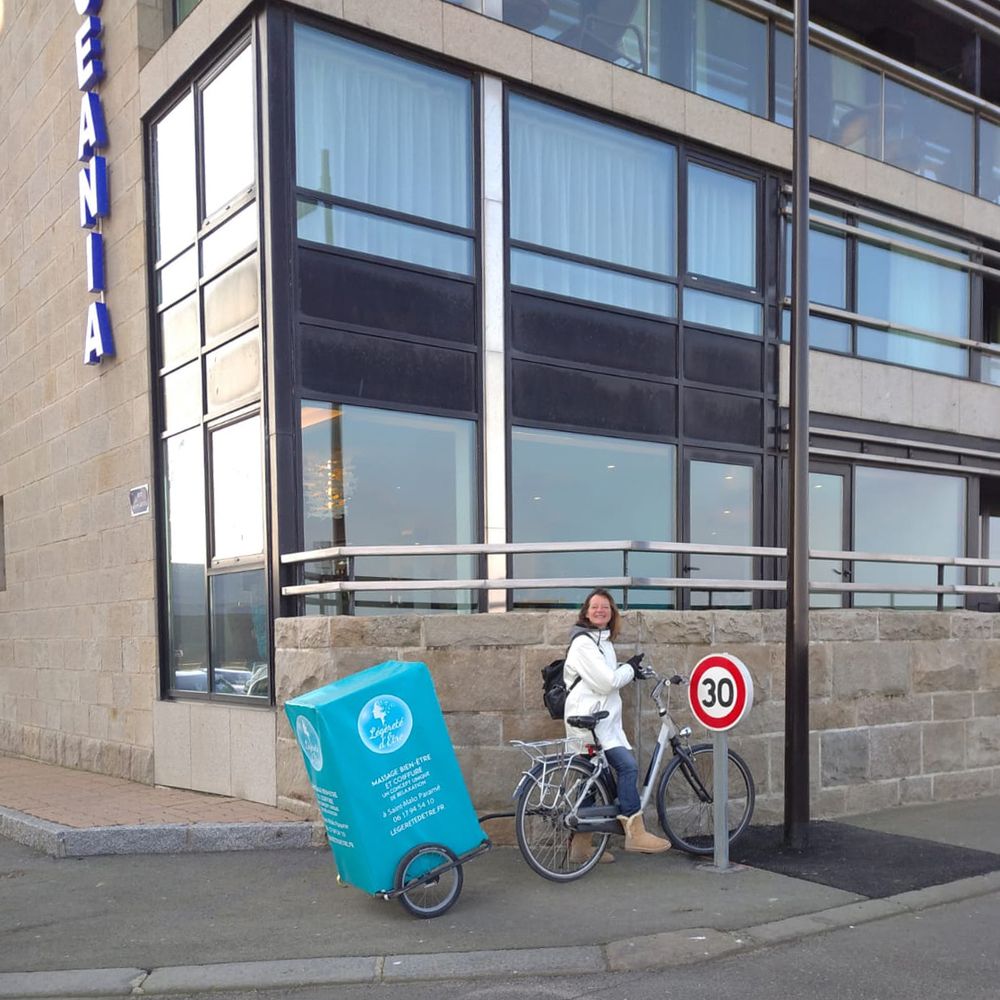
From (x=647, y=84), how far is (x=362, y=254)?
12.0 ft

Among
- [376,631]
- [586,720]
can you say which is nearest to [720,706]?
[586,720]

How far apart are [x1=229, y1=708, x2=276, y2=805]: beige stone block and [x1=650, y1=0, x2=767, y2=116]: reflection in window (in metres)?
7.32

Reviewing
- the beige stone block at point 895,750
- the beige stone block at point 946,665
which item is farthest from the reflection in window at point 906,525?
the beige stone block at point 895,750

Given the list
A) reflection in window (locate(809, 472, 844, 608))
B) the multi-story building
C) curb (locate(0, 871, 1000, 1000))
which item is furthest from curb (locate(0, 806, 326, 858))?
reflection in window (locate(809, 472, 844, 608))

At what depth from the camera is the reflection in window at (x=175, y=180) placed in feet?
32.1

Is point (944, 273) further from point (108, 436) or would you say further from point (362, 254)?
point (108, 436)

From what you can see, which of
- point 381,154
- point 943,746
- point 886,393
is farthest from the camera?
point 886,393

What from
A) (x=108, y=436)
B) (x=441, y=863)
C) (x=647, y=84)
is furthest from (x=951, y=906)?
(x=108, y=436)

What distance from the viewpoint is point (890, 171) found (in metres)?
12.6

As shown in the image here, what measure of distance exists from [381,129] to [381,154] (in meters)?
0.22

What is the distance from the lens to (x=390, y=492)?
894 cm

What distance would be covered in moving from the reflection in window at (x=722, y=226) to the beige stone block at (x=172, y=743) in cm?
660

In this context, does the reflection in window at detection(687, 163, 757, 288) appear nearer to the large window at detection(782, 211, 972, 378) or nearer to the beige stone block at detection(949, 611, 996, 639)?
the large window at detection(782, 211, 972, 378)

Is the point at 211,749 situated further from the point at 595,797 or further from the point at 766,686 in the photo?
the point at 766,686
